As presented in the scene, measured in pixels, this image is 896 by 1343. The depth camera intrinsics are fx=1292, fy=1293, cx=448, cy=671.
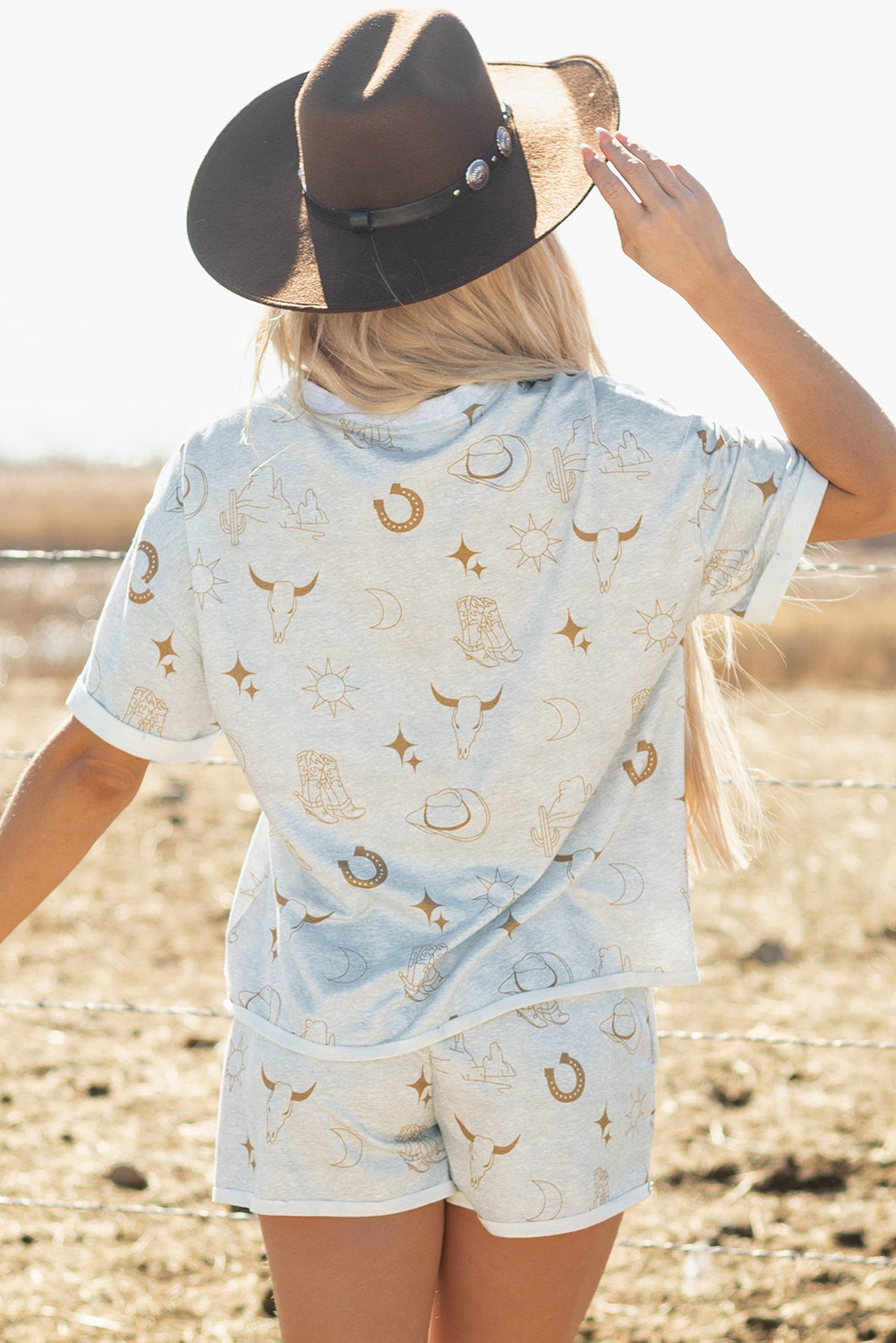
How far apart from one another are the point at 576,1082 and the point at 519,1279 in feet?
0.72

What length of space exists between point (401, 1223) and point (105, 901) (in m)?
3.72

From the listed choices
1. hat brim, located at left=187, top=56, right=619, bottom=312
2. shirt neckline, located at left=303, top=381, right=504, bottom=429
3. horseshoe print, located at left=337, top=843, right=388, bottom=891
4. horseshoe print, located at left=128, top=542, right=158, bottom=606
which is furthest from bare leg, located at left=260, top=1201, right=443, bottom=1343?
hat brim, located at left=187, top=56, right=619, bottom=312

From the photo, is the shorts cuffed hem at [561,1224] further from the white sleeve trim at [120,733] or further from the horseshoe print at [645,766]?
the white sleeve trim at [120,733]

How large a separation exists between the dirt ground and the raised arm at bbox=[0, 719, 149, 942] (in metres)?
0.55

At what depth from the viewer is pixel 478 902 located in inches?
47.1

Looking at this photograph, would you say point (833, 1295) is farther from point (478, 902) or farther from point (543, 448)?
point (543, 448)

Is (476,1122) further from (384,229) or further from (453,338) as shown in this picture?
(384,229)

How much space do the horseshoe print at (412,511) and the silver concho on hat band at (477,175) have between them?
0.96 ft

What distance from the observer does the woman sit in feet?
3.77

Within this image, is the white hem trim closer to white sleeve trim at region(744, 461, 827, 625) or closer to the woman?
the woman

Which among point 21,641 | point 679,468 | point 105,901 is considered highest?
point 679,468

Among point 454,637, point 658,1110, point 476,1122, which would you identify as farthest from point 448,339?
point 658,1110

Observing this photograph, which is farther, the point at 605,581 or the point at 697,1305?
the point at 697,1305

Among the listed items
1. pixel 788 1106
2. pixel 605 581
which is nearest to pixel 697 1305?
pixel 788 1106
